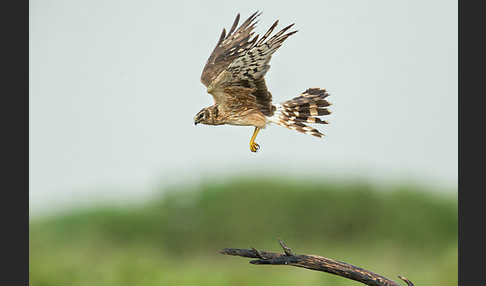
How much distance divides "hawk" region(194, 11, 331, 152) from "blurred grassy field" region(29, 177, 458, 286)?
7654 millimetres

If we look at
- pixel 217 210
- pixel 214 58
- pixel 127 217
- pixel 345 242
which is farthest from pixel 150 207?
pixel 214 58

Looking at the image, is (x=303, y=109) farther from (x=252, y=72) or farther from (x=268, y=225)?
(x=268, y=225)

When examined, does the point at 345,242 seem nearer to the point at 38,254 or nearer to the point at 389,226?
the point at 389,226

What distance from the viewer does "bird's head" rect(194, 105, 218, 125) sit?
12.6 ft

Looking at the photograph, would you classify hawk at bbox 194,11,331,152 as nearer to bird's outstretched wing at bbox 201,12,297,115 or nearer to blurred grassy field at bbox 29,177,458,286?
bird's outstretched wing at bbox 201,12,297,115

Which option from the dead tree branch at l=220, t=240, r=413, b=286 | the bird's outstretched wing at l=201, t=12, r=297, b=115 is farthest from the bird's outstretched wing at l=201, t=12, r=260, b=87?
the dead tree branch at l=220, t=240, r=413, b=286

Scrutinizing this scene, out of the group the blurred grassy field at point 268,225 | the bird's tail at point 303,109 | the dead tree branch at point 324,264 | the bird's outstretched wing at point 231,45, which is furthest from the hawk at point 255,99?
the blurred grassy field at point 268,225

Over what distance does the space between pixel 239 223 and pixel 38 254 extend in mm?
5022

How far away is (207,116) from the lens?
385 cm

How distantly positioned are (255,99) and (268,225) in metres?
10.2

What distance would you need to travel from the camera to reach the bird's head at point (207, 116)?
3.83 meters

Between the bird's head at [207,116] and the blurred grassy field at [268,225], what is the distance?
25.7ft

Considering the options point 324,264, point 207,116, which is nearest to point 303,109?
point 207,116

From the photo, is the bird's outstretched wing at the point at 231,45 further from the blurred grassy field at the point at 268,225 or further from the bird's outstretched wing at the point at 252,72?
the blurred grassy field at the point at 268,225
